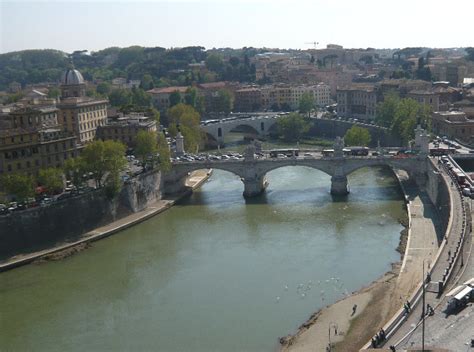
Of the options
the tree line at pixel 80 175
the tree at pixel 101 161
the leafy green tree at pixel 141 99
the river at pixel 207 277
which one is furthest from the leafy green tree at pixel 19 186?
the leafy green tree at pixel 141 99

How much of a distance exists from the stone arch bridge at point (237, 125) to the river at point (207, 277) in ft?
67.9

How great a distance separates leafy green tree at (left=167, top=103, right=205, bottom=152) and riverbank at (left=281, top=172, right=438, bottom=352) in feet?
66.9

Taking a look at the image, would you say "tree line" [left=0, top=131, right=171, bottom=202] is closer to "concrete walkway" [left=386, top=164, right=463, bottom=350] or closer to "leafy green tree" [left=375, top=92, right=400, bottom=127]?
"concrete walkway" [left=386, top=164, right=463, bottom=350]

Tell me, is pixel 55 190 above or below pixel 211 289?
above

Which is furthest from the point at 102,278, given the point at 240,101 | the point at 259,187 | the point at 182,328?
the point at 240,101

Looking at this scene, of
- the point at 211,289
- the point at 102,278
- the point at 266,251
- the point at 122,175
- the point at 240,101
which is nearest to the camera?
the point at 211,289

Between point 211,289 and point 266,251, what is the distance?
4.55 m

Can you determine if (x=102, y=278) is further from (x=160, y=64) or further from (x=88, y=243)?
(x=160, y=64)

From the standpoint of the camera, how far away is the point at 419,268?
2175 cm

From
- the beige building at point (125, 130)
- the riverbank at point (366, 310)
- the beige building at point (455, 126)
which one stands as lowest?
the riverbank at point (366, 310)

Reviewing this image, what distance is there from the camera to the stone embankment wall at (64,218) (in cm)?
2574

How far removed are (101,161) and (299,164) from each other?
10.8 metres

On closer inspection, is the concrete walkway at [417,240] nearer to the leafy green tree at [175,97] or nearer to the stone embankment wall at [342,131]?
the stone embankment wall at [342,131]

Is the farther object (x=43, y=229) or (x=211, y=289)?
(x=43, y=229)
